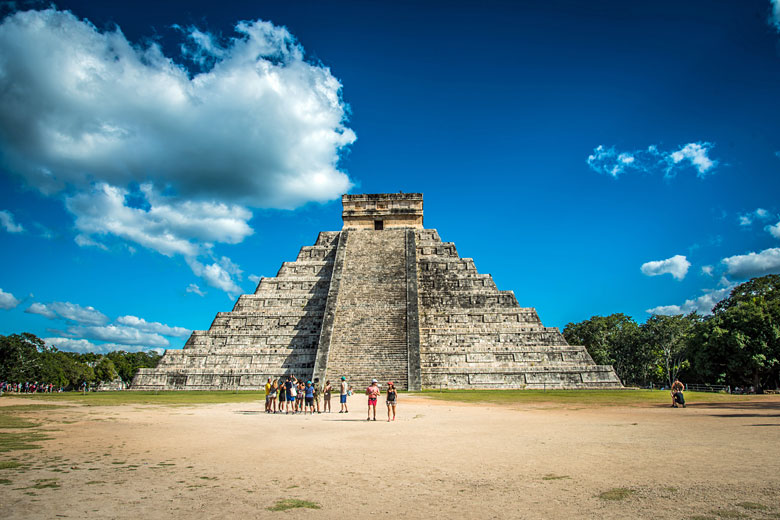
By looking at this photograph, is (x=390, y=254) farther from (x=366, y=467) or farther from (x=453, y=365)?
(x=366, y=467)

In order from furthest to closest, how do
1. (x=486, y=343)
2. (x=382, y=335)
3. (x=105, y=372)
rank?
(x=105, y=372), (x=486, y=343), (x=382, y=335)

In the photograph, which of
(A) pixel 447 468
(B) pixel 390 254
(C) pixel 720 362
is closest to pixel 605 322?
(C) pixel 720 362

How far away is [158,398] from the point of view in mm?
16016

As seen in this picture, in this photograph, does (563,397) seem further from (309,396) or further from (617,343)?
(617,343)

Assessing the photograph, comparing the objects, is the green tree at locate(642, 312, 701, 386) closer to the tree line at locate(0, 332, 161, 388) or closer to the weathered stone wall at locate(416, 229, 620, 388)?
the weathered stone wall at locate(416, 229, 620, 388)

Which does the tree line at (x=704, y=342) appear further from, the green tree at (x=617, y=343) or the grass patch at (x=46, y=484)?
the grass patch at (x=46, y=484)

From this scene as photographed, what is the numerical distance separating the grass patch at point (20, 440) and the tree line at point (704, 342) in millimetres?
31304

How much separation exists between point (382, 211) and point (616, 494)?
26.7m

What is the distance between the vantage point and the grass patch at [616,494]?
401 cm

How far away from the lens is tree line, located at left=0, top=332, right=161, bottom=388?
24844mm

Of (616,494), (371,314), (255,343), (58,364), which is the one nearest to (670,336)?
(371,314)

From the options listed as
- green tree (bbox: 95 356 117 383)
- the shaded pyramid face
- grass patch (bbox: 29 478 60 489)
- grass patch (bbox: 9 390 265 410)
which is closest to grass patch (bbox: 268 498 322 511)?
grass patch (bbox: 29 478 60 489)

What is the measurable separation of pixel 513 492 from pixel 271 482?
2.39 metres

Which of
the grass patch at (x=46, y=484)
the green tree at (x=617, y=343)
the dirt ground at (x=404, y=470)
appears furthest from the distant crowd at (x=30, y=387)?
the green tree at (x=617, y=343)
